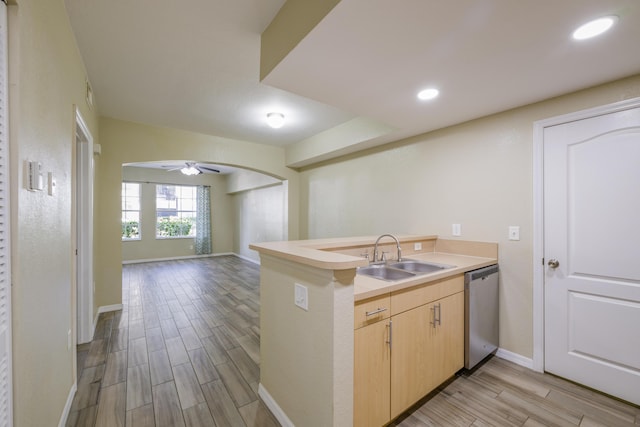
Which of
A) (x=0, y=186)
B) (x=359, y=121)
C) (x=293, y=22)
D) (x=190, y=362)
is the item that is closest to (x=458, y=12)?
(x=293, y=22)

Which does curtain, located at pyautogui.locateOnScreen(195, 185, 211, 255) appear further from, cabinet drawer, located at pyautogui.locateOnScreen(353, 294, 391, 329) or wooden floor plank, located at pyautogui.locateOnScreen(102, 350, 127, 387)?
cabinet drawer, located at pyautogui.locateOnScreen(353, 294, 391, 329)

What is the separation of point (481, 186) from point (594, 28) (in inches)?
55.9

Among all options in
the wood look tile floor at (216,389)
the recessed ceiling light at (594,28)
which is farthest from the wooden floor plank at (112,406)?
the recessed ceiling light at (594,28)

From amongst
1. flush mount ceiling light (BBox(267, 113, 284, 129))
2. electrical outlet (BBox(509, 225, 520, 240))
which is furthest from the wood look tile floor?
flush mount ceiling light (BBox(267, 113, 284, 129))

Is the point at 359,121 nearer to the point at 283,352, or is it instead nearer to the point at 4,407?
the point at 283,352

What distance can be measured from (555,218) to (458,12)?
6.04 ft

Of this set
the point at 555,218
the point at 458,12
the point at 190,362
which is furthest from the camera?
the point at 190,362

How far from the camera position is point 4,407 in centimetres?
93

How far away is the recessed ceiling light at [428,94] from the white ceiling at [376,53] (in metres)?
0.06

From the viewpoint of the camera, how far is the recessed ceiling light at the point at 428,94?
207cm

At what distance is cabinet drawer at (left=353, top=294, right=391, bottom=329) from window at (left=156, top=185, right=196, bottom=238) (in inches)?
302

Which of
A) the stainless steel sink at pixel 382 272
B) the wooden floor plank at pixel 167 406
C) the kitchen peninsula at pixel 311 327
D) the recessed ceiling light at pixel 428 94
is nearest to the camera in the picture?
the kitchen peninsula at pixel 311 327

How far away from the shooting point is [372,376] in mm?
1460

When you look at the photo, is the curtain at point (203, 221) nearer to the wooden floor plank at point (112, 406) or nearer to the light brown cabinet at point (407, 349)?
the wooden floor plank at point (112, 406)
